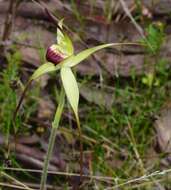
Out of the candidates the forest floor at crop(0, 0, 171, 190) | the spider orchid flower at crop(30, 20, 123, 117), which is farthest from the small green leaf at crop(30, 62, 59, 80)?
the forest floor at crop(0, 0, 171, 190)

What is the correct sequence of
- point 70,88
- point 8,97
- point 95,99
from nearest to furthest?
point 70,88
point 8,97
point 95,99

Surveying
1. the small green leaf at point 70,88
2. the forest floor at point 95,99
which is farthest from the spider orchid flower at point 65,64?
the forest floor at point 95,99

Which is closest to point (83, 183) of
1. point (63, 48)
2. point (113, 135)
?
point (113, 135)

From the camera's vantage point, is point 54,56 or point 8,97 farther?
point 8,97

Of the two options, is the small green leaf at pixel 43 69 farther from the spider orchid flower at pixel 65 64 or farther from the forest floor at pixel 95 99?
the forest floor at pixel 95 99

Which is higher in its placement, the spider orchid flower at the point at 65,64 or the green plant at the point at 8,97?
the spider orchid flower at the point at 65,64

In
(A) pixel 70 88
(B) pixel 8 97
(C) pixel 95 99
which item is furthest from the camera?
(C) pixel 95 99

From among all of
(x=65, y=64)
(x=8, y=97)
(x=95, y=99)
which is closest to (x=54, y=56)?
A: (x=65, y=64)

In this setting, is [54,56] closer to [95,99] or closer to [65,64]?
[65,64]

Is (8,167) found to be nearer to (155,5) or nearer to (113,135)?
(113,135)
